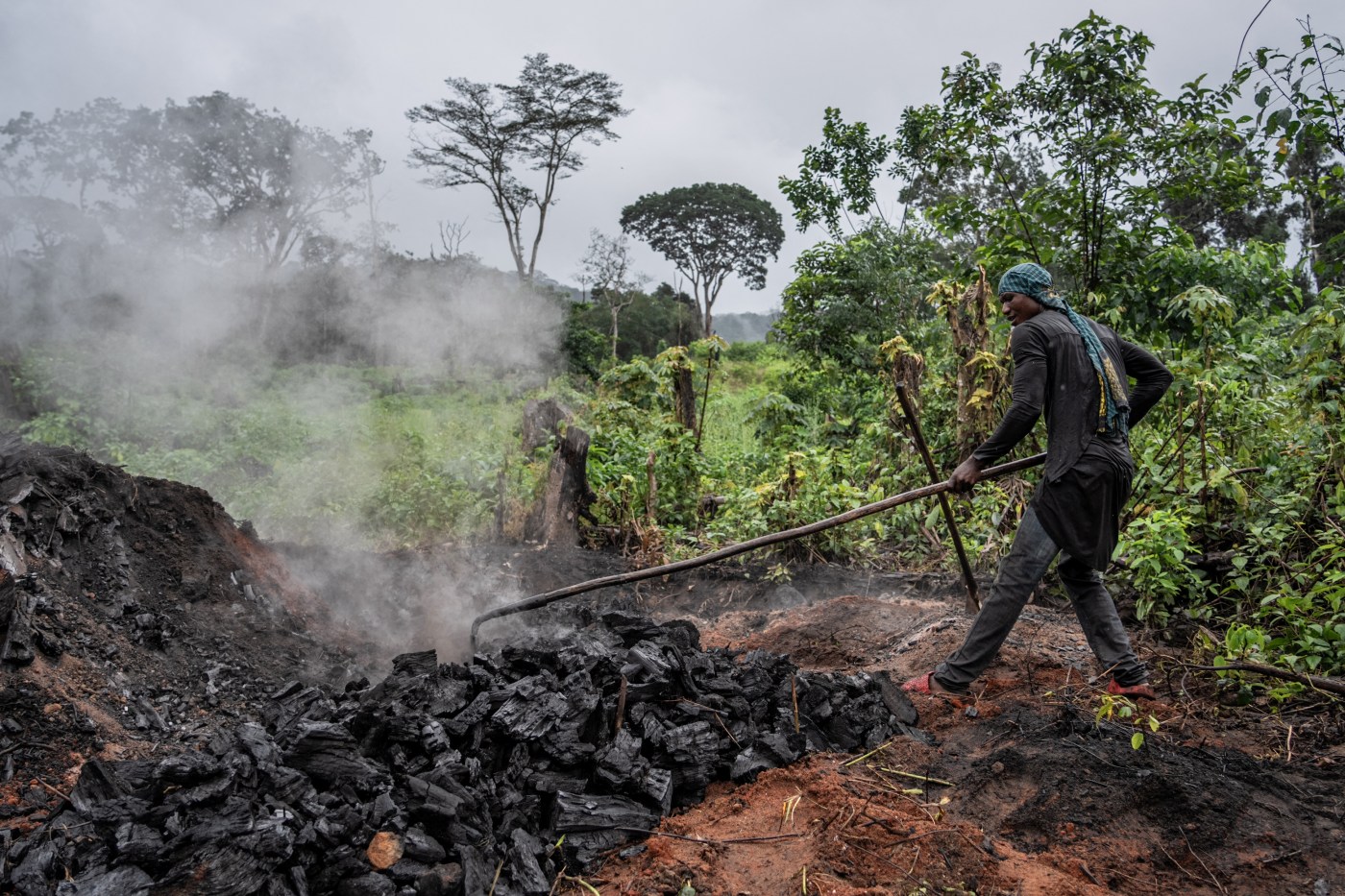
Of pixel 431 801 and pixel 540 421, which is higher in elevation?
pixel 540 421

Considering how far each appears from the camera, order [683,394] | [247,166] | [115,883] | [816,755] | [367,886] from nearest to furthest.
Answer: [115,883] → [367,886] → [816,755] → [683,394] → [247,166]

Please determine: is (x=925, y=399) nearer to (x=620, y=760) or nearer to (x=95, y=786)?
(x=620, y=760)

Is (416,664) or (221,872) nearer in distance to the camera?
(221,872)

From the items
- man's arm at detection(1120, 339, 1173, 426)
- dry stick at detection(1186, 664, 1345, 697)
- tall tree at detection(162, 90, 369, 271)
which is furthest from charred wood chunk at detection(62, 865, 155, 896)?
tall tree at detection(162, 90, 369, 271)

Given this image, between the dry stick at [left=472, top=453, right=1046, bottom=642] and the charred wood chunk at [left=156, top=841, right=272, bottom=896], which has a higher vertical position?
the dry stick at [left=472, top=453, right=1046, bottom=642]

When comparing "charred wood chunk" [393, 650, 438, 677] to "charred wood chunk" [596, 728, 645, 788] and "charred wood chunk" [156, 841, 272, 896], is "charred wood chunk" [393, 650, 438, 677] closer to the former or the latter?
"charred wood chunk" [596, 728, 645, 788]

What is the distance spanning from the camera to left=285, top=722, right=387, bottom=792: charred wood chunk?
2664mm

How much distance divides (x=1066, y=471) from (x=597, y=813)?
2.35 m

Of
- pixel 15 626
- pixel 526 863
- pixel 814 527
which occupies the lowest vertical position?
pixel 526 863

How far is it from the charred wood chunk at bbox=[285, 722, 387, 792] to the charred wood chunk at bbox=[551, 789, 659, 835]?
614 mm

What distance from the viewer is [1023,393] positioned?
3.42 m

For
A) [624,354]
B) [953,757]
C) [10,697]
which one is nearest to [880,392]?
[953,757]

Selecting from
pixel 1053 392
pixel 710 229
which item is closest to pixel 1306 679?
pixel 1053 392

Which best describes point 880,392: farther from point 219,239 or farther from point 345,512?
point 219,239
